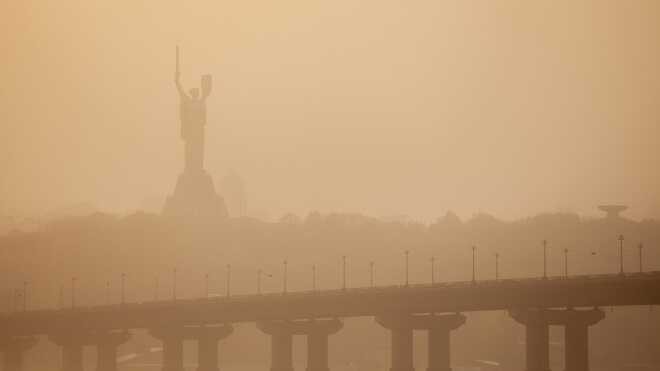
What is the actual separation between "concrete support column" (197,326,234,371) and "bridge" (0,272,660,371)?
82 millimetres

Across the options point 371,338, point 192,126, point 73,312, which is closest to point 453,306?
point 73,312

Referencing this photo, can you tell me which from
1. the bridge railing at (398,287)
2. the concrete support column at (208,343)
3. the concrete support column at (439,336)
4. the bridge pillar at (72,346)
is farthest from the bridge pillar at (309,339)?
the bridge pillar at (72,346)

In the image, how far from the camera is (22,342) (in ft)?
477

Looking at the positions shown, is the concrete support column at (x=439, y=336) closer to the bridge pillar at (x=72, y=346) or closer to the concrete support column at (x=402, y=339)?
the concrete support column at (x=402, y=339)

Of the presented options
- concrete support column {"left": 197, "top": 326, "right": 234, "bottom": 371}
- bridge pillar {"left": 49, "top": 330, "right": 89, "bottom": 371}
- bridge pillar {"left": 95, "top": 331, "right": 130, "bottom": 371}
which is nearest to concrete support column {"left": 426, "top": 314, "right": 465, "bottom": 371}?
concrete support column {"left": 197, "top": 326, "right": 234, "bottom": 371}

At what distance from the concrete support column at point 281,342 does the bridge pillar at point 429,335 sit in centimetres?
778

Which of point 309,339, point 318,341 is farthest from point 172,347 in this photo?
point 318,341

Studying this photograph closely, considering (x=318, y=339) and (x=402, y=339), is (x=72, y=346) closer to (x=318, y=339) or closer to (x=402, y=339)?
(x=318, y=339)

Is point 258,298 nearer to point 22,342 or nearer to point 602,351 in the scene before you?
point 22,342

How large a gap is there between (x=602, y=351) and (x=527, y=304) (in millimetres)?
54104

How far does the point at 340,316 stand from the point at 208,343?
37.4 feet

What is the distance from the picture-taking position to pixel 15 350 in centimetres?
14512

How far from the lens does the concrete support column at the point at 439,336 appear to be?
432ft

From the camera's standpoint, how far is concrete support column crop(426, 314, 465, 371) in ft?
432
